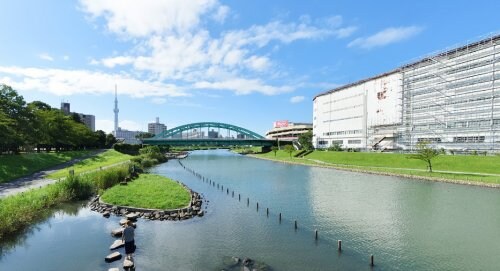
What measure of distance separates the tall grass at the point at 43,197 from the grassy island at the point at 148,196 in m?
2.78

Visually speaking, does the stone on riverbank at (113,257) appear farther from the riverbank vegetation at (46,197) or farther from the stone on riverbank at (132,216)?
the riverbank vegetation at (46,197)

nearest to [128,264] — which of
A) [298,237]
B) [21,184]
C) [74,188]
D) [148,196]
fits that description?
[298,237]

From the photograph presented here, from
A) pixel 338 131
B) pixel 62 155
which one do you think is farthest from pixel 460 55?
pixel 62 155

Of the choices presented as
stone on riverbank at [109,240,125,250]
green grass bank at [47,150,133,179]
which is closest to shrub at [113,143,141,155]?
green grass bank at [47,150,133,179]

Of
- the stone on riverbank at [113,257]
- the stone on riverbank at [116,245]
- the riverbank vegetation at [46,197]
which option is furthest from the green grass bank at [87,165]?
the stone on riverbank at [113,257]

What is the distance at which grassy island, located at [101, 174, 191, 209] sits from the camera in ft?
101

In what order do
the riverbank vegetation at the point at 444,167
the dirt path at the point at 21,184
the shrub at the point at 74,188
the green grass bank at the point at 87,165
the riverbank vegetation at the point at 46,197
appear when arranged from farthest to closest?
1. the riverbank vegetation at the point at 444,167
2. the green grass bank at the point at 87,165
3. the dirt path at the point at 21,184
4. the shrub at the point at 74,188
5. the riverbank vegetation at the point at 46,197

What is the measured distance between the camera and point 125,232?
17500 mm

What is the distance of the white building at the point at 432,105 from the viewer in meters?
71.9

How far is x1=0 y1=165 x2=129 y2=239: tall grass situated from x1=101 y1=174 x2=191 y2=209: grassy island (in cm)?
278

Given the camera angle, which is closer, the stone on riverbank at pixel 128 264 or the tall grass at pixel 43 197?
the stone on riverbank at pixel 128 264

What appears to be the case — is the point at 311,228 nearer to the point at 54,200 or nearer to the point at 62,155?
the point at 54,200

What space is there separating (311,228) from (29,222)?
71.4 feet

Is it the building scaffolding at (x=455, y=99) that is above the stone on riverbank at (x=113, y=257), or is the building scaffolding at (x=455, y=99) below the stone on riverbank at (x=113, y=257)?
above
